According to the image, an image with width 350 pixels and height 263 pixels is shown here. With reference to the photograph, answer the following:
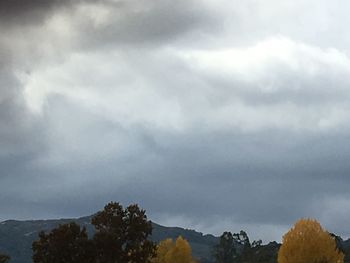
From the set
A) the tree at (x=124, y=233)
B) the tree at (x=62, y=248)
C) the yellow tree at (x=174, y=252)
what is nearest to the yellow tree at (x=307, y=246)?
the yellow tree at (x=174, y=252)

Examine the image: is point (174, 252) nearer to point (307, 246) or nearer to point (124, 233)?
point (307, 246)

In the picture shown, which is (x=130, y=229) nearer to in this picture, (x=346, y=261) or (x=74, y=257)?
(x=74, y=257)

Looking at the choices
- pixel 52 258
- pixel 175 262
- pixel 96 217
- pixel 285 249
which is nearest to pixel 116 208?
pixel 96 217

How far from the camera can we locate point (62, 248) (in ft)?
222

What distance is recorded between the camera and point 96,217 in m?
70.8

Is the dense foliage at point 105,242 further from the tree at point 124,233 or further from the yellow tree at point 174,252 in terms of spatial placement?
the yellow tree at point 174,252

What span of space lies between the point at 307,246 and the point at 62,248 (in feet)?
174

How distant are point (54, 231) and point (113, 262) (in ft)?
19.5

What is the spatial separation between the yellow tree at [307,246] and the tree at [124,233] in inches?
1802

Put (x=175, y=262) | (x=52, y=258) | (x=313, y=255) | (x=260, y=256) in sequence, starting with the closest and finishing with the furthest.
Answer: (x=52, y=258), (x=313, y=255), (x=175, y=262), (x=260, y=256)

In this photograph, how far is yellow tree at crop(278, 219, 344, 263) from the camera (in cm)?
11031

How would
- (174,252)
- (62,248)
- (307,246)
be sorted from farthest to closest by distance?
(174,252) → (307,246) → (62,248)

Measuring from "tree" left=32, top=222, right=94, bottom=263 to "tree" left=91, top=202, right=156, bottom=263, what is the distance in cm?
113

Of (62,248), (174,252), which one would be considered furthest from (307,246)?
(62,248)
